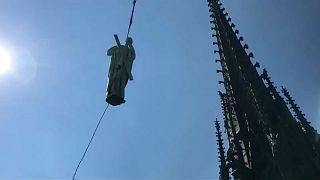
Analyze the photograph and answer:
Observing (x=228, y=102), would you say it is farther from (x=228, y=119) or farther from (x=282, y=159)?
(x=282, y=159)

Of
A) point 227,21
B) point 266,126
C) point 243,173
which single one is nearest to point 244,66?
point 227,21

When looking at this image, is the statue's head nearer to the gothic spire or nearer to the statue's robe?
the statue's robe

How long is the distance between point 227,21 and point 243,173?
17.4 meters

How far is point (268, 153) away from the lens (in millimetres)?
25500

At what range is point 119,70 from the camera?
7516 millimetres

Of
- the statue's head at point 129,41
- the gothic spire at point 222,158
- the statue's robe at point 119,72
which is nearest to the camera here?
the statue's robe at point 119,72

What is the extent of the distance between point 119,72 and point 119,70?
4 cm

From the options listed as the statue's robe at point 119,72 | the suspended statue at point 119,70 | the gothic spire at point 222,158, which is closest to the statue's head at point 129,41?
the suspended statue at point 119,70

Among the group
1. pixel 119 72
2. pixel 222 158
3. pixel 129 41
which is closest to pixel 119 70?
pixel 119 72

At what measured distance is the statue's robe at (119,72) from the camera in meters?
7.20

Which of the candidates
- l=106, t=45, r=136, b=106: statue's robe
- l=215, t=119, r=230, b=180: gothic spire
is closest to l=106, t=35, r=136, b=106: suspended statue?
l=106, t=45, r=136, b=106: statue's robe

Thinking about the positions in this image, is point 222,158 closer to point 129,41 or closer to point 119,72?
point 129,41

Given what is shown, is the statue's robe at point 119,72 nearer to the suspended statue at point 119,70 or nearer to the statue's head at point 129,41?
the suspended statue at point 119,70

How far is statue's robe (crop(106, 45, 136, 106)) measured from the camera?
7.20 meters
